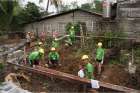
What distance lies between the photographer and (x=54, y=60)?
1515 centimetres

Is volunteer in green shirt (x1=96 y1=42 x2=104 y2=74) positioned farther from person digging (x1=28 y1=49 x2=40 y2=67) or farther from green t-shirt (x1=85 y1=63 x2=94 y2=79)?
person digging (x1=28 y1=49 x2=40 y2=67)

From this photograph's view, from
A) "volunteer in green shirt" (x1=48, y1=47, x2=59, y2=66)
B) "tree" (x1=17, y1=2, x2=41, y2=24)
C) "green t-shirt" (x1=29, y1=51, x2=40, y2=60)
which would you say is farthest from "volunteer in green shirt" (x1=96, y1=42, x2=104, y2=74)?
"tree" (x1=17, y1=2, x2=41, y2=24)

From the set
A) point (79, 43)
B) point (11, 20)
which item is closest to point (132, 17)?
point (79, 43)

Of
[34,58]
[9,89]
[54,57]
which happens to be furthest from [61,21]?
[9,89]

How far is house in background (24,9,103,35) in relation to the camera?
23.8 m

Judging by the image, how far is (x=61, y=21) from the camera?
2553 cm

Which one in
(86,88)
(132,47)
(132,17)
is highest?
(132,17)

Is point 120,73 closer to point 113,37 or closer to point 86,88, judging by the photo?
point 86,88

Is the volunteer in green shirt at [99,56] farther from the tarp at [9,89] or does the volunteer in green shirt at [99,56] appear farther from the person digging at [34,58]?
the tarp at [9,89]

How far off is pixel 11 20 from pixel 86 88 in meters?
Result: 14.5

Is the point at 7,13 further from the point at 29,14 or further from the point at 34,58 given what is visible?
the point at 34,58

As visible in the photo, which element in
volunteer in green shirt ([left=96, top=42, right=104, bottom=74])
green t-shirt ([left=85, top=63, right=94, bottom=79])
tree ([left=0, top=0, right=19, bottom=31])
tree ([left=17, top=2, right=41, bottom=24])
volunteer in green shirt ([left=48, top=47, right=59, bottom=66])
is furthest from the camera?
tree ([left=17, top=2, right=41, bottom=24])

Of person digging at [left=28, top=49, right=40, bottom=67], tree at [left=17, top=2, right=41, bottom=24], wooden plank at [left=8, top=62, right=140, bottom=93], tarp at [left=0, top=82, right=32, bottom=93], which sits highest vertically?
tree at [left=17, top=2, right=41, bottom=24]

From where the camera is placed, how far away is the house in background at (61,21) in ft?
78.1
